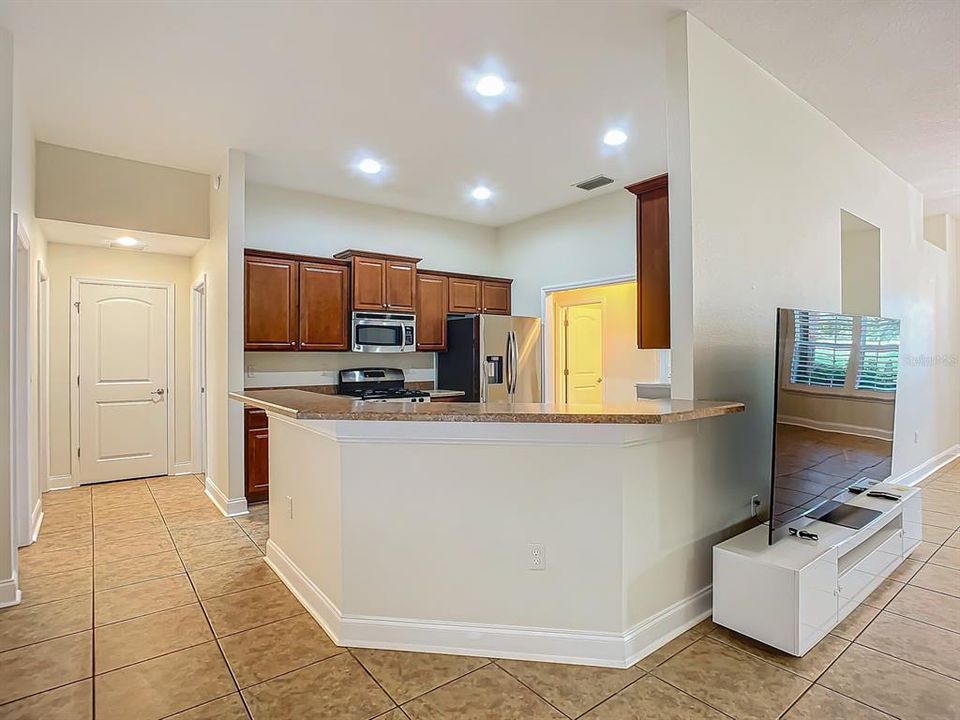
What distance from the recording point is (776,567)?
225cm

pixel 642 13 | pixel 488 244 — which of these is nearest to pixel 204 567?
pixel 642 13

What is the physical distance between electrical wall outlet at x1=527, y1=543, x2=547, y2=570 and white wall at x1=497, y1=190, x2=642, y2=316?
136 inches

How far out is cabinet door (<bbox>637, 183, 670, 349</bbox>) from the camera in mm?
2998

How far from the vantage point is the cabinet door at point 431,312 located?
588 centimetres

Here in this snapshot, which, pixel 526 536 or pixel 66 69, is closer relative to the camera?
pixel 526 536

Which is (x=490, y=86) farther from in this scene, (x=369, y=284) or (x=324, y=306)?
(x=324, y=306)

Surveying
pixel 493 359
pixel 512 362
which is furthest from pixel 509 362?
pixel 493 359

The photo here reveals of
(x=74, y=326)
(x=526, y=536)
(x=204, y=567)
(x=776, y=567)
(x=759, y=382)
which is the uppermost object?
(x=74, y=326)

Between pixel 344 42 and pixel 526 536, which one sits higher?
pixel 344 42

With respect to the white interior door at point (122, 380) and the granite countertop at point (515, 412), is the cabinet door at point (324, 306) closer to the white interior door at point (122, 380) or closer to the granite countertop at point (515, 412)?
the white interior door at point (122, 380)

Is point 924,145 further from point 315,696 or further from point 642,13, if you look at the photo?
Result: point 315,696

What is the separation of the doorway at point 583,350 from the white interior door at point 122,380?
183 inches

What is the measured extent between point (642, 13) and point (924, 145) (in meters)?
3.03

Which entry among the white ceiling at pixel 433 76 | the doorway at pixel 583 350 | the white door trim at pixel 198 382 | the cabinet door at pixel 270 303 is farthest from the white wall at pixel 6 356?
the doorway at pixel 583 350
